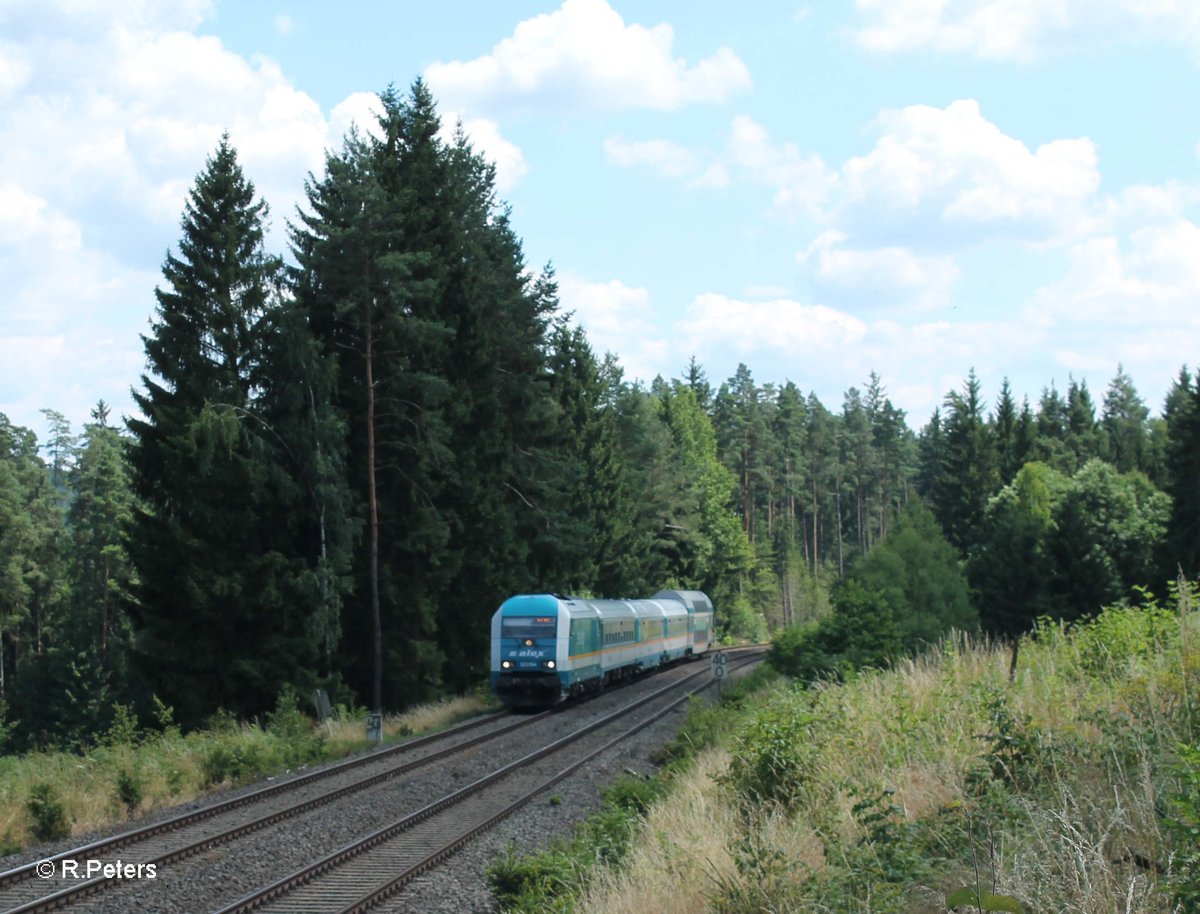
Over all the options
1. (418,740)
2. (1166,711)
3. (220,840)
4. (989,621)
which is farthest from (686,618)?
(1166,711)

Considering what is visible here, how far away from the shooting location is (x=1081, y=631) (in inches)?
480

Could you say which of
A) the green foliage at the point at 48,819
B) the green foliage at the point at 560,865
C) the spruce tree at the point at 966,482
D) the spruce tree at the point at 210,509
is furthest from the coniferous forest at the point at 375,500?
the spruce tree at the point at 966,482

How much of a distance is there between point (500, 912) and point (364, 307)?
22243 millimetres

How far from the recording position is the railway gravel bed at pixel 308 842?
36.2ft

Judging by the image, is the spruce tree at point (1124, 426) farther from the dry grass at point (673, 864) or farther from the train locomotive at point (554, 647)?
the dry grass at point (673, 864)

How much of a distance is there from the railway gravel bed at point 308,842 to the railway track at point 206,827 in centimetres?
19

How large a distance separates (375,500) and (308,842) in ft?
58.2

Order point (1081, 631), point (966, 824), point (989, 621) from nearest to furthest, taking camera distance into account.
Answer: point (966, 824) < point (1081, 631) < point (989, 621)

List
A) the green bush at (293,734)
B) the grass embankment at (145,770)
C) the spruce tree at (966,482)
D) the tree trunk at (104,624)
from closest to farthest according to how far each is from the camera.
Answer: the grass embankment at (145,770) → the green bush at (293,734) → the tree trunk at (104,624) → the spruce tree at (966,482)

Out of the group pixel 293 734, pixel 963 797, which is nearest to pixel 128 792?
pixel 293 734

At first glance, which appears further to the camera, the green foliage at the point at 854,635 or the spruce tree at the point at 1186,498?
the spruce tree at the point at 1186,498

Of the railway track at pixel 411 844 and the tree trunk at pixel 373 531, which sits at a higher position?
the tree trunk at pixel 373 531

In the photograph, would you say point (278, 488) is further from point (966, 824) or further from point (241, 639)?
point (966, 824)

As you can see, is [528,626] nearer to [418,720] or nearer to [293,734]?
[418,720]
